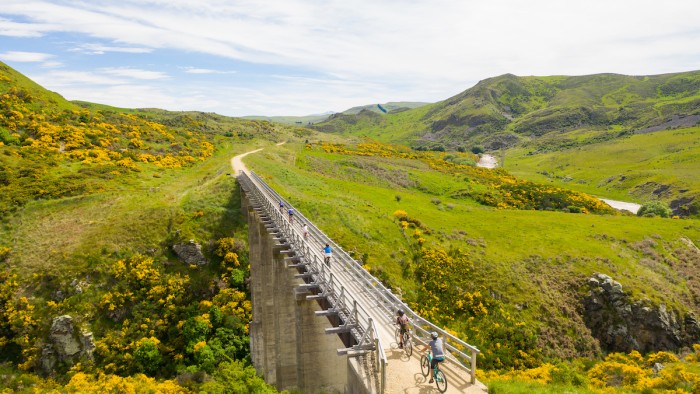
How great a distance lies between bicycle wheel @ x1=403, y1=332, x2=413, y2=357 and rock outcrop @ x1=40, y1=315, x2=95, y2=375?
30964 mm

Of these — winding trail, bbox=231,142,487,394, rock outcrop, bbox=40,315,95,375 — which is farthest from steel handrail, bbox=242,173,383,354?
rock outcrop, bbox=40,315,95,375

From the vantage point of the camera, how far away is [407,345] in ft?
45.9

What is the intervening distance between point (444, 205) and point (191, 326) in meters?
46.2

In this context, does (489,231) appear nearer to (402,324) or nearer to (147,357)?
(402,324)

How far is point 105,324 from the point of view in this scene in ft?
110

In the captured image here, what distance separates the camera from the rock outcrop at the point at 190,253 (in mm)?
40219

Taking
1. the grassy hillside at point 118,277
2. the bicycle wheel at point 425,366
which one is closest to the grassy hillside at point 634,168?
the grassy hillside at point 118,277

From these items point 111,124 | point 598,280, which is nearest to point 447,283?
point 598,280

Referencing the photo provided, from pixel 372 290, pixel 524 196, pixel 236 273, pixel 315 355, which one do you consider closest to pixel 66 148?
pixel 236 273

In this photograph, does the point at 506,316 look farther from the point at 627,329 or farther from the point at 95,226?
the point at 95,226

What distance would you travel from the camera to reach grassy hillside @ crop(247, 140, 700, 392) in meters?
35.5

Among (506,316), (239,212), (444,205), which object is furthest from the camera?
(444,205)

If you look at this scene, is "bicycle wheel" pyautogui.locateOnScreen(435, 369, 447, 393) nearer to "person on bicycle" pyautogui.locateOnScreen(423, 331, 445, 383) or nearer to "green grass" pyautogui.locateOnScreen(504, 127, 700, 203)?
"person on bicycle" pyautogui.locateOnScreen(423, 331, 445, 383)

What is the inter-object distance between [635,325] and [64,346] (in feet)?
179
